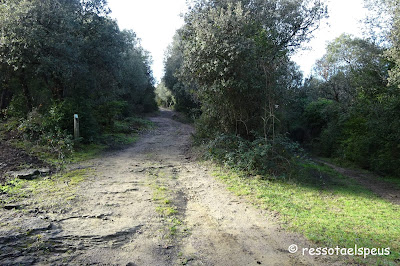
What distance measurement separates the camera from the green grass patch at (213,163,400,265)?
4559mm

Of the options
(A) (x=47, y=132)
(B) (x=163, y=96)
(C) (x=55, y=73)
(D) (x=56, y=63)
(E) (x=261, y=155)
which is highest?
(B) (x=163, y=96)

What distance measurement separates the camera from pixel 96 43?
525 inches

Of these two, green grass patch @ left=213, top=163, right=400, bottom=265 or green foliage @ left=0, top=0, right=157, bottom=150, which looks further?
→ green foliage @ left=0, top=0, right=157, bottom=150

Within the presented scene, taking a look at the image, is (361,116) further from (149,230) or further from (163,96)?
(163,96)

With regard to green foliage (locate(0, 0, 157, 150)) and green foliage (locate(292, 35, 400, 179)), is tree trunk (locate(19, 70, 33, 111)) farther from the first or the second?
green foliage (locate(292, 35, 400, 179))

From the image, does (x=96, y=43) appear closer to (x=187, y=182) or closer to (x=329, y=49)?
(x=187, y=182)

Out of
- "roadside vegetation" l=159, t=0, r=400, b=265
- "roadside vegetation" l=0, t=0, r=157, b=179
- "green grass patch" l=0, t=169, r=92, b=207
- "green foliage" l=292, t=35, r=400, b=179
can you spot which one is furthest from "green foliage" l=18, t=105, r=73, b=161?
"green foliage" l=292, t=35, r=400, b=179

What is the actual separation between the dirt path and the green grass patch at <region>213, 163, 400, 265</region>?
19.3 inches

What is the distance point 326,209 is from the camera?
6.31m

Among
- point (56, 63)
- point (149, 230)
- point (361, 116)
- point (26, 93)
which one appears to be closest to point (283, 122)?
point (361, 116)

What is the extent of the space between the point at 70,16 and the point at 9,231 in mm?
10231

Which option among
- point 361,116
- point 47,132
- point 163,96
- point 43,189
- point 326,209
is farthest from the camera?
point 163,96

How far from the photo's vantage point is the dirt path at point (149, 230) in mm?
3830

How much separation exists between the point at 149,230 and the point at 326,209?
13.5ft
